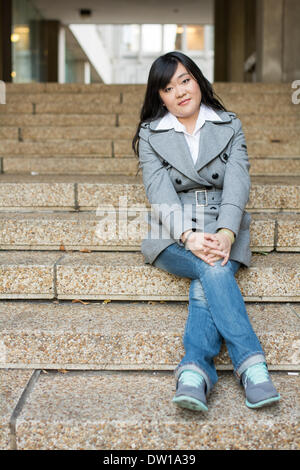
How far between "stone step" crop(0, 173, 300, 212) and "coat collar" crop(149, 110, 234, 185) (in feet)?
2.57

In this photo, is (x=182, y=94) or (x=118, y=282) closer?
(x=182, y=94)

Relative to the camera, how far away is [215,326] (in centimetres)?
195

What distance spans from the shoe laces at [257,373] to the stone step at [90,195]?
152 centimetres

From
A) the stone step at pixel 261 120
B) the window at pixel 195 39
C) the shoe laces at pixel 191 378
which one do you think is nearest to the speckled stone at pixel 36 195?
the shoe laces at pixel 191 378

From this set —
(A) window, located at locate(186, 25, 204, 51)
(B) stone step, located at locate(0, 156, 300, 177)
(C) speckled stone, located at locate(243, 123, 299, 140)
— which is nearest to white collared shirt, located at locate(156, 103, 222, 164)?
(B) stone step, located at locate(0, 156, 300, 177)

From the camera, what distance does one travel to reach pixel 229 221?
7.06 feet

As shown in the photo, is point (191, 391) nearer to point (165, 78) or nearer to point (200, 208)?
point (200, 208)

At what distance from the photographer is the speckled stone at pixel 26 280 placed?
246 centimetres

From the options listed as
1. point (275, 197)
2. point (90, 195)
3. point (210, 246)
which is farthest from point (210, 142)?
point (90, 195)

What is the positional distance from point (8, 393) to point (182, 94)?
5.19ft

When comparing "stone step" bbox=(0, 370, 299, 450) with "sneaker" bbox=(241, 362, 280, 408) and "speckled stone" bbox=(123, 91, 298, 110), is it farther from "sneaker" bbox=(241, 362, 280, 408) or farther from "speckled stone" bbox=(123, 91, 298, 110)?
"speckled stone" bbox=(123, 91, 298, 110)
